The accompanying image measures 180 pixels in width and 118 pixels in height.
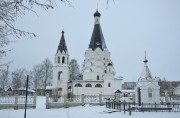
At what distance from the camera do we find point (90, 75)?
168 feet

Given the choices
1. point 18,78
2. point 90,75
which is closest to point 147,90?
point 90,75

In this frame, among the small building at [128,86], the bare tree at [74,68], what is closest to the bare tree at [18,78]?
the bare tree at [74,68]

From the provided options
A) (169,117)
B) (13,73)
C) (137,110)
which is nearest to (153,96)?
(137,110)

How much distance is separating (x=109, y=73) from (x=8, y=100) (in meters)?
30.6

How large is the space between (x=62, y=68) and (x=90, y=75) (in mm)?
6447

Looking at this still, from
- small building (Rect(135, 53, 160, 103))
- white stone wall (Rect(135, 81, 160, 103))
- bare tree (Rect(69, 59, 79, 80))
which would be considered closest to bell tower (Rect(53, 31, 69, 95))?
bare tree (Rect(69, 59, 79, 80))

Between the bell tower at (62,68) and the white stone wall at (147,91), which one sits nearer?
the white stone wall at (147,91)

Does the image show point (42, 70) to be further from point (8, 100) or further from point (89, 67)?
point (8, 100)

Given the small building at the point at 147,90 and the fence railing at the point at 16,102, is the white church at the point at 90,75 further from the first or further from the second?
the small building at the point at 147,90

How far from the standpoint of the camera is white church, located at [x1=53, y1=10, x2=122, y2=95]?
49.5m

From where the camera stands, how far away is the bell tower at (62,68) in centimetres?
4947

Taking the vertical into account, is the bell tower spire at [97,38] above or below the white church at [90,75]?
above

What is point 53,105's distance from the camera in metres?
23.1

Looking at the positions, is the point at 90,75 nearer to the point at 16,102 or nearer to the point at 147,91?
the point at 147,91
